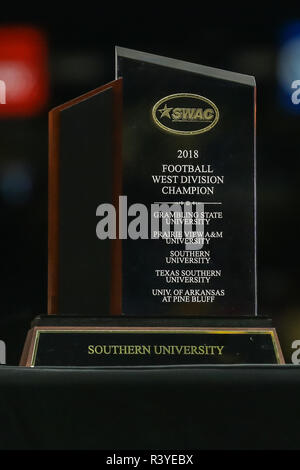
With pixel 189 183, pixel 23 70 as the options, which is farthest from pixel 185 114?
pixel 23 70

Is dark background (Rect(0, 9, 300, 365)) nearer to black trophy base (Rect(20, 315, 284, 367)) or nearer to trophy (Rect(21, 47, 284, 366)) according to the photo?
trophy (Rect(21, 47, 284, 366))

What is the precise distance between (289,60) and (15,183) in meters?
1.60

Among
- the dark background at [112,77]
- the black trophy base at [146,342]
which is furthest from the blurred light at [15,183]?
the black trophy base at [146,342]

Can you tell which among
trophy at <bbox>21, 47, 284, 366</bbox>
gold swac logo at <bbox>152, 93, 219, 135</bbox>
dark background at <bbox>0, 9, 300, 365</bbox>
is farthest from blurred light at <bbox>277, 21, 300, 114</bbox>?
gold swac logo at <bbox>152, 93, 219, 135</bbox>

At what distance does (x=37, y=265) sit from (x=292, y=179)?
4.65ft

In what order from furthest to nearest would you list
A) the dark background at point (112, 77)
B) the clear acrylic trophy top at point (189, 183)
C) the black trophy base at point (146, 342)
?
the dark background at point (112, 77) < the clear acrylic trophy top at point (189, 183) < the black trophy base at point (146, 342)

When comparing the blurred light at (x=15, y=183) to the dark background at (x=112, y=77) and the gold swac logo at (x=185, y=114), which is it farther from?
the gold swac logo at (x=185, y=114)

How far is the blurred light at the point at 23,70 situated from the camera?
3.95 metres

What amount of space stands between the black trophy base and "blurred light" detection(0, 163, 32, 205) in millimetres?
985

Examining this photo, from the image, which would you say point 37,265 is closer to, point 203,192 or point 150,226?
point 150,226

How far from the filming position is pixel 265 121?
3943mm

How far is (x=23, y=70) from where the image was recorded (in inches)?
156

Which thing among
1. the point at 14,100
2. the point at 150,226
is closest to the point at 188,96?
the point at 150,226
